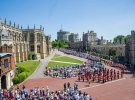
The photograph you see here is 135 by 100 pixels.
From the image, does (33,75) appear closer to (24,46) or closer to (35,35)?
(24,46)

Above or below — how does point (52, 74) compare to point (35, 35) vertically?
below

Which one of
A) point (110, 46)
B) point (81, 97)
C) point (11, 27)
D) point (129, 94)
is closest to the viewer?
point (81, 97)

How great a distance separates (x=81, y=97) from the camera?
2475cm

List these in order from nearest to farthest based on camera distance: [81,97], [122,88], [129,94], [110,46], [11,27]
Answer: [81,97], [129,94], [122,88], [11,27], [110,46]

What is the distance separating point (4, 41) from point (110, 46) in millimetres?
70029

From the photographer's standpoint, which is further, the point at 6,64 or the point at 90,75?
the point at 90,75

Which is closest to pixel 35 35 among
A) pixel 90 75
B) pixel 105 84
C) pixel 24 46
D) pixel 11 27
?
pixel 24 46

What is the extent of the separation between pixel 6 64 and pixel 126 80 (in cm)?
2034

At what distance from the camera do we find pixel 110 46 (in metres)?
105

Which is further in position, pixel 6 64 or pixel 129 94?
pixel 6 64

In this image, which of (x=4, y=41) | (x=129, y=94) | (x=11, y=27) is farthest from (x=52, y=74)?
(x=11, y=27)

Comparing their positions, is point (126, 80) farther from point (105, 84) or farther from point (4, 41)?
point (4, 41)

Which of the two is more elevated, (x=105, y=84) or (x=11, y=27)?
(x=11, y=27)

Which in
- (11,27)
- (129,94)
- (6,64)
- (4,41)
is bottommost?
(129,94)
